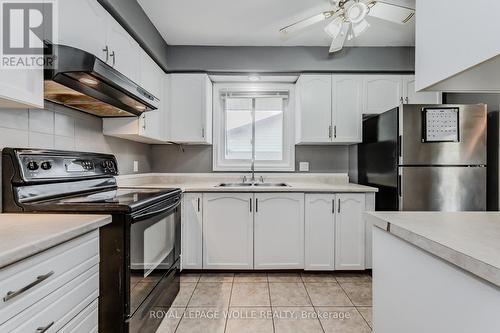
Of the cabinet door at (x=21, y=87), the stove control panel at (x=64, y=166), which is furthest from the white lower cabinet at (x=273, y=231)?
the cabinet door at (x=21, y=87)

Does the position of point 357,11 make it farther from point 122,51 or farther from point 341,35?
point 122,51

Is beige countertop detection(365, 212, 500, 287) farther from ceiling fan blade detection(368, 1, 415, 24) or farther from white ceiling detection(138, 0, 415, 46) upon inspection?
white ceiling detection(138, 0, 415, 46)

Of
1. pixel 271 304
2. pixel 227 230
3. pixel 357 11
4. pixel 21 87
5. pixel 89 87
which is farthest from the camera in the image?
pixel 227 230

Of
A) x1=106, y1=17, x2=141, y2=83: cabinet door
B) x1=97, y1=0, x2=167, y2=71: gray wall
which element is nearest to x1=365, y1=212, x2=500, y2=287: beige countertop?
x1=106, y1=17, x2=141, y2=83: cabinet door

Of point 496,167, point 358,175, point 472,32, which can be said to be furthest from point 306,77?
point 472,32

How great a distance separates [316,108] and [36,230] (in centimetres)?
257

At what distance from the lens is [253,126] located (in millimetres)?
3303

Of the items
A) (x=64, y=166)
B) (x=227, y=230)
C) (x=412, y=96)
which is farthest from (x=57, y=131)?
(x=412, y=96)

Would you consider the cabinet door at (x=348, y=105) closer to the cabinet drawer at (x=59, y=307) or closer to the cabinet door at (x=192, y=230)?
the cabinet door at (x=192, y=230)

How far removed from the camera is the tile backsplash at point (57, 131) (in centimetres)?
133

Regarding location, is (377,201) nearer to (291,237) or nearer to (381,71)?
(291,237)

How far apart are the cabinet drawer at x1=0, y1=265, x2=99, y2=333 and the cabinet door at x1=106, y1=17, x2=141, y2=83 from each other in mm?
1384

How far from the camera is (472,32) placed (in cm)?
65

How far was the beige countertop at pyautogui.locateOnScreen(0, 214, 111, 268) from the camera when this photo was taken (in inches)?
29.2
